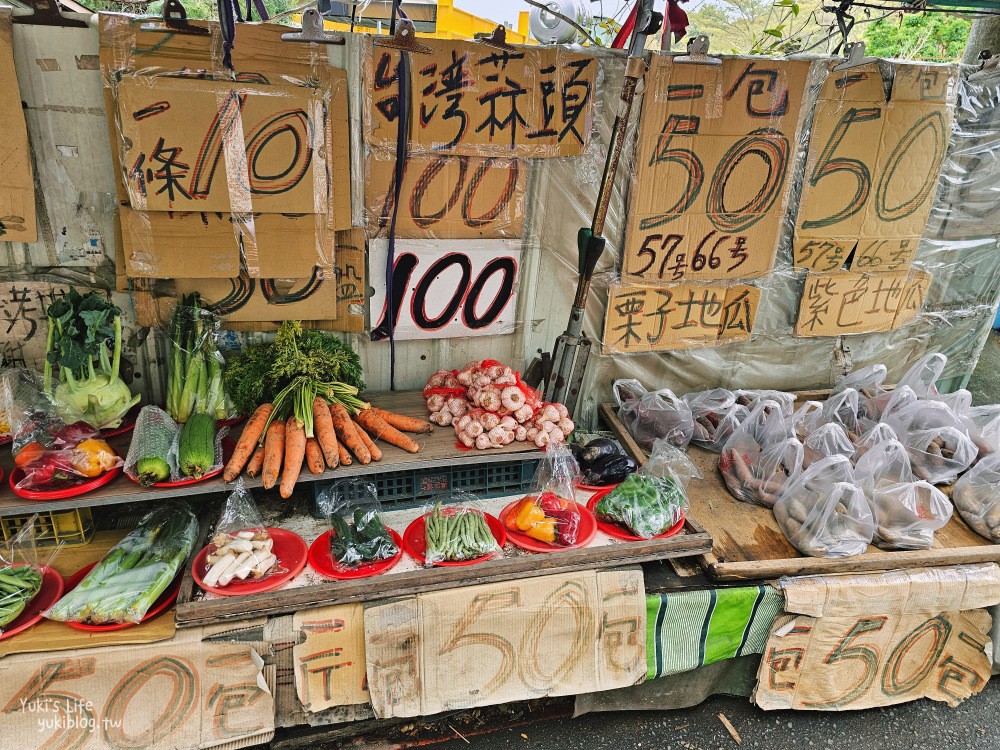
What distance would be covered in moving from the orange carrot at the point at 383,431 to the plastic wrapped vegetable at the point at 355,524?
0.88 feet

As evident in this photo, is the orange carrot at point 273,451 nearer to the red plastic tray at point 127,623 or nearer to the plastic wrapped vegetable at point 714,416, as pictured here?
the red plastic tray at point 127,623

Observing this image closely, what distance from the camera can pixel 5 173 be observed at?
8.98ft

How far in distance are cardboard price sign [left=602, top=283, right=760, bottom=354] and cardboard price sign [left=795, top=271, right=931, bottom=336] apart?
45 centimetres

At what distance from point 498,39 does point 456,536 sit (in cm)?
246

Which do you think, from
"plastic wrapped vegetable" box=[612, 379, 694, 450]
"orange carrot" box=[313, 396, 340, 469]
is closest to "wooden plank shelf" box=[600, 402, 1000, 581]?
"plastic wrapped vegetable" box=[612, 379, 694, 450]

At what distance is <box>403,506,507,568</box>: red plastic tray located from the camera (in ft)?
9.65

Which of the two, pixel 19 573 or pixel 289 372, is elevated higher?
pixel 289 372

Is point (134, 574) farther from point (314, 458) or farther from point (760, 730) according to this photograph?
point (760, 730)

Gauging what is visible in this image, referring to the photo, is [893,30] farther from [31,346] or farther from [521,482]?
[31,346]

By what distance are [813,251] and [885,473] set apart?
58.6 inches

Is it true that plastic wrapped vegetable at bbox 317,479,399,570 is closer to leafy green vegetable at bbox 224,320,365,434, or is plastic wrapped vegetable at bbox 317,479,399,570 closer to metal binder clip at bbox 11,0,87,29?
leafy green vegetable at bbox 224,320,365,434

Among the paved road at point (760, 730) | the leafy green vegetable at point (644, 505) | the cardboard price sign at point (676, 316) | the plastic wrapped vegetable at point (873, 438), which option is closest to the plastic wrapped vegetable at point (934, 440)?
the plastic wrapped vegetable at point (873, 438)

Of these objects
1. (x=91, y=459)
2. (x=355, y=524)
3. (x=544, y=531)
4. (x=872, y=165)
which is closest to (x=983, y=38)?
(x=872, y=165)

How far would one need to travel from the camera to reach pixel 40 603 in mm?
2750
